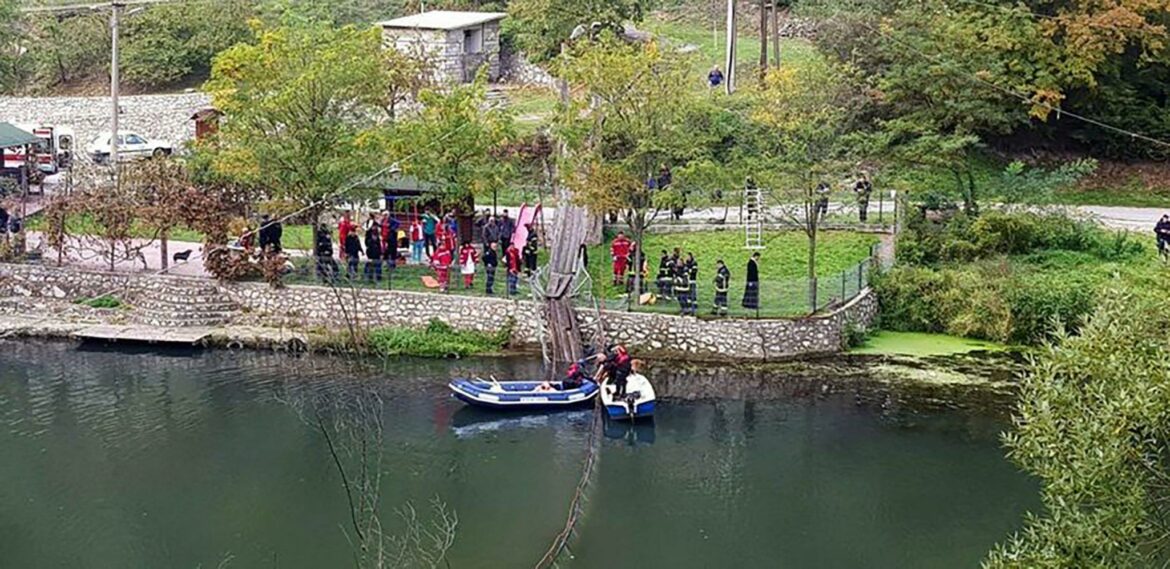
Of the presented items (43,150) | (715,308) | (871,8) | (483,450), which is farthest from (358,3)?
(483,450)

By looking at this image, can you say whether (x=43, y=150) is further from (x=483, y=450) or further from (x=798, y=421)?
(x=798, y=421)

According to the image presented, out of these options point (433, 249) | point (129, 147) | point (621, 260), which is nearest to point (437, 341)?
point (433, 249)

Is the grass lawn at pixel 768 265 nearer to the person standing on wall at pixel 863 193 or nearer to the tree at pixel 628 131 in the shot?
the person standing on wall at pixel 863 193

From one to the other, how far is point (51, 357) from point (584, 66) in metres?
13.1

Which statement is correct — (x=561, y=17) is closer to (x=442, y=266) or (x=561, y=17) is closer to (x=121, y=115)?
(x=121, y=115)

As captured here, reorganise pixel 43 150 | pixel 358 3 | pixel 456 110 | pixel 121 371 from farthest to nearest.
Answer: pixel 358 3 < pixel 43 150 < pixel 456 110 < pixel 121 371

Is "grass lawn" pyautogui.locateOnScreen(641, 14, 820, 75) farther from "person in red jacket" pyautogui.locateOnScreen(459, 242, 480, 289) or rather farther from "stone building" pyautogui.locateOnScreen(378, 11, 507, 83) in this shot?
"person in red jacket" pyautogui.locateOnScreen(459, 242, 480, 289)

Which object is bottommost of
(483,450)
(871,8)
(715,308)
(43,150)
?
(483,450)

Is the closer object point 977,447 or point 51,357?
point 977,447

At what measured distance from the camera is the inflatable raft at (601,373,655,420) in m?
26.9

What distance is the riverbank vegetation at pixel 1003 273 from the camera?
102 ft

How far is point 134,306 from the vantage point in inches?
1309

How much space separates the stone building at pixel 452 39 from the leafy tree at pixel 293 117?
1101 centimetres

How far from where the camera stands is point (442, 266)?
105 feet
